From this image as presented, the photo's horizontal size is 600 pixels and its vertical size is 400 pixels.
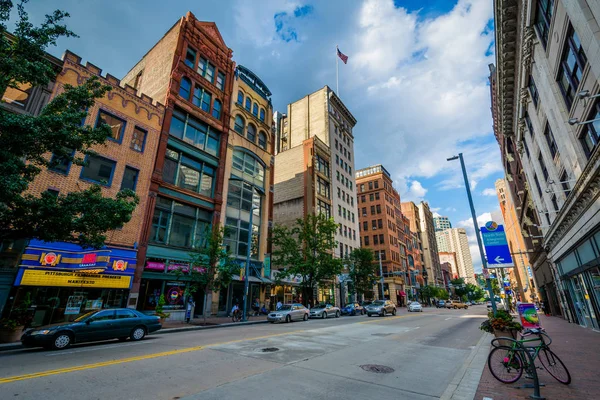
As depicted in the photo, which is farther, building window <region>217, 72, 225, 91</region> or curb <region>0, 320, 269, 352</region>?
building window <region>217, 72, 225, 91</region>

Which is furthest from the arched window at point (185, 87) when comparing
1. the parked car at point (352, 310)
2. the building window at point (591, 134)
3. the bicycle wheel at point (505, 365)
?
Result: the parked car at point (352, 310)

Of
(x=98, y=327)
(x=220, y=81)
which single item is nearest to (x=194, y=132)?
(x=220, y=81)

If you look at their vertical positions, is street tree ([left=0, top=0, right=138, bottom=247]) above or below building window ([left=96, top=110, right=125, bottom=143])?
below

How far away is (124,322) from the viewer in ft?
38.5

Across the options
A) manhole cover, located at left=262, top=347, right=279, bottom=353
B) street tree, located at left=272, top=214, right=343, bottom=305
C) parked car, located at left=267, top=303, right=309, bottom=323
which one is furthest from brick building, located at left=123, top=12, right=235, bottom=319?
manhole cover, located at left=262, top=347, right=279, bottom=353

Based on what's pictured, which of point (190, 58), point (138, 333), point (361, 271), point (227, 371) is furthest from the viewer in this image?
point (361, 271)

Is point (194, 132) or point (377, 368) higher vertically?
point (194, 132)

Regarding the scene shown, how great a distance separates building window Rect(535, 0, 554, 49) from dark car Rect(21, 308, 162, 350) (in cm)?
2375

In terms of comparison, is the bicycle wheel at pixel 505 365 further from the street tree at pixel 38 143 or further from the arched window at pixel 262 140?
the arched window at pixel 262 140

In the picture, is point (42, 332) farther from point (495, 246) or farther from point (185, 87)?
point (185, 87)

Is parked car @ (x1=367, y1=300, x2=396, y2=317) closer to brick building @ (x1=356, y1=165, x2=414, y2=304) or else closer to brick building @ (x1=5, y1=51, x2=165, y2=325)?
brick building @ (x1=5, y1=51, x2=165, y2=325)

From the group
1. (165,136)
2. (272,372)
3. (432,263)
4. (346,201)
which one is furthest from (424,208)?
(272,372)

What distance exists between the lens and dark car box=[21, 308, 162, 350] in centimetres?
965

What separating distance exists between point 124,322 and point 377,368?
33.5 ft
